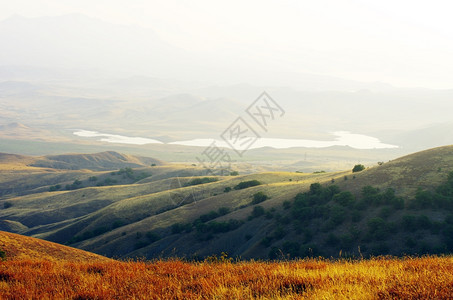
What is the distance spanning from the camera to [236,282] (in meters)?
10.3

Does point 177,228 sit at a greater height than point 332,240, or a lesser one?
lesser

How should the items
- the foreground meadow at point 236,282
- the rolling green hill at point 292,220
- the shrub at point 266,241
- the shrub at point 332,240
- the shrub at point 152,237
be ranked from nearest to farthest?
1. the foreground meadow at point 236,282
2. the rolling green hill at point 292,220
3. the shrub at point 332,240
4. the shrub at point 266,241
5. the shrub at point 152,237

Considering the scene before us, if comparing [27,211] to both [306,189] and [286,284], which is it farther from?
[286,284]

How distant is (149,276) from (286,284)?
3989mm

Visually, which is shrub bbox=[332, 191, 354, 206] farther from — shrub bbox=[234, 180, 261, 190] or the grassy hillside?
shrub bbox=[234, 180, 261, 190]

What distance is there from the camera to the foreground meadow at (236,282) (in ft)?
29.7

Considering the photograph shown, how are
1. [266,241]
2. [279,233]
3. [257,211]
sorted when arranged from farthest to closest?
[257,211], [279,233], [266,241]

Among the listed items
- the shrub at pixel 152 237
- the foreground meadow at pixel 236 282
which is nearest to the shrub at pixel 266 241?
the shrub at pixel 152 237

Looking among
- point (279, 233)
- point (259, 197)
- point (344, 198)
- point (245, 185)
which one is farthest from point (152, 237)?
point (344, 198)

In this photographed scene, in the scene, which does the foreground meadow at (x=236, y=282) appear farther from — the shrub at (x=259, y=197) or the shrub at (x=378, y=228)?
the shrub at (x=259, y=197)

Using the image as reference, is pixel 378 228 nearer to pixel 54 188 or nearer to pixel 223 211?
pixel 223 211

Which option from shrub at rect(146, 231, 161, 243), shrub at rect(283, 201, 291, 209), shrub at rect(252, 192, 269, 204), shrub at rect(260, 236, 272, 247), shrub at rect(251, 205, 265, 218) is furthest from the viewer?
shrub at rect(252, 192, 269, 204)

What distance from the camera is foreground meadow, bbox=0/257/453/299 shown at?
905 centimetres

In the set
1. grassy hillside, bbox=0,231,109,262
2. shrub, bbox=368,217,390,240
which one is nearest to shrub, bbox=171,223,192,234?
grassy hillside, bbox=0,231,109,262
